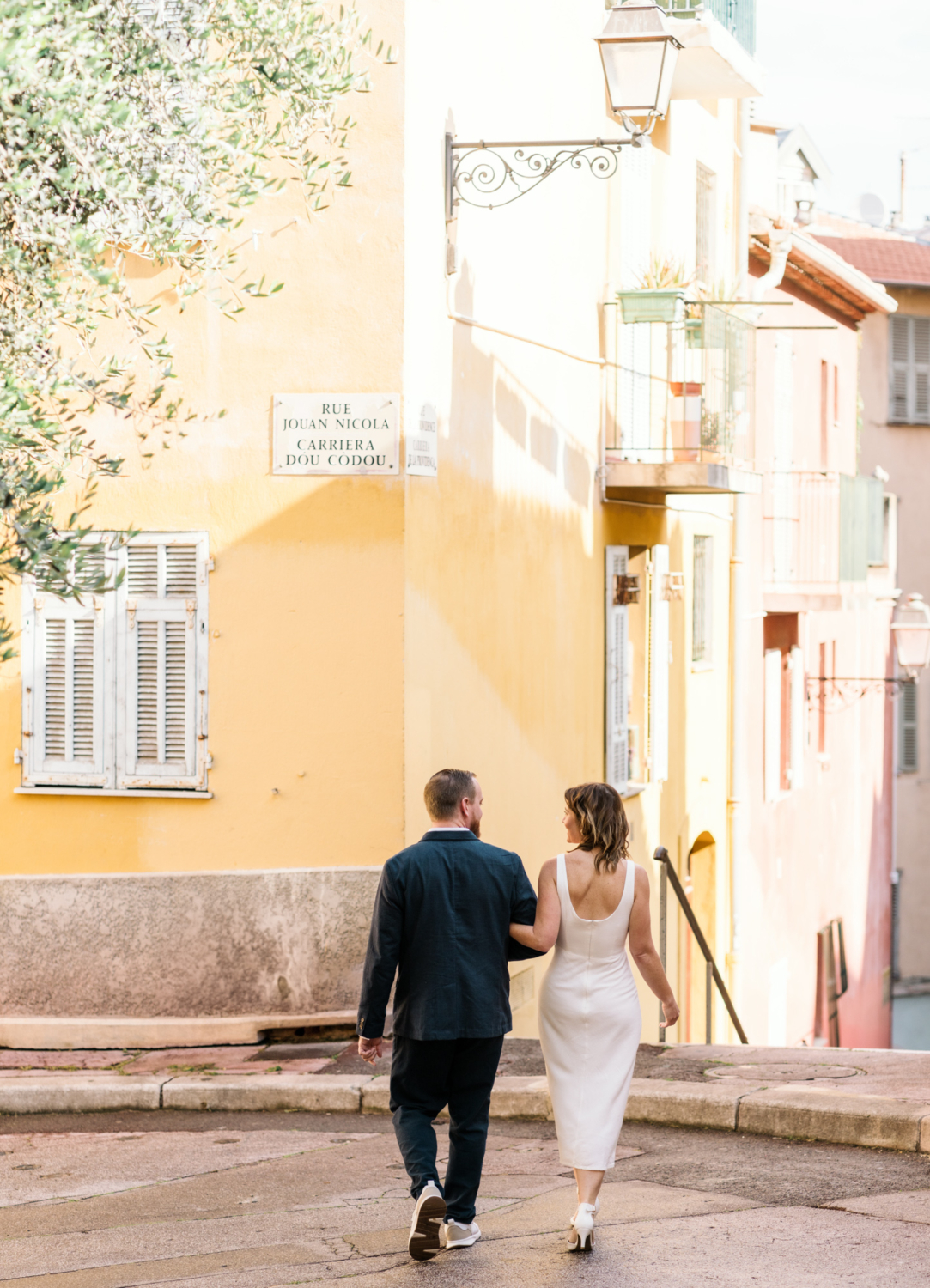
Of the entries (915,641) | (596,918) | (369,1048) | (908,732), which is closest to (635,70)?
(596,918)

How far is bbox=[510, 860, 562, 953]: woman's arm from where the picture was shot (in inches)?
226

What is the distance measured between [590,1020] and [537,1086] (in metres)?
2.59

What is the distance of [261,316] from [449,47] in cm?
199

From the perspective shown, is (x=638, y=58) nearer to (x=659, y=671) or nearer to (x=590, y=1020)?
(x=590, y=1020)

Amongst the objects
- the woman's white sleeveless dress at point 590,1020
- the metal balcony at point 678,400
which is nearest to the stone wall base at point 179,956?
the woman's white sleeveless dress at point 590,1020

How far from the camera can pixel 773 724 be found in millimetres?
19500

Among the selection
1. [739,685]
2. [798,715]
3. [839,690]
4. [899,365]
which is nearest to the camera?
[739,685]

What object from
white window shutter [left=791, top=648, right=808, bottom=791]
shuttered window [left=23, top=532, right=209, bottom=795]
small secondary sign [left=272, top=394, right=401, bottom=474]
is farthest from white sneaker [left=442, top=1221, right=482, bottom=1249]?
white window shutter [left=791, top=648, right=808, bottom=791]

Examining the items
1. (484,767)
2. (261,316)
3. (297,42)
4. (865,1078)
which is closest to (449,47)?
(261,316)

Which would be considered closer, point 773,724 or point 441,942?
point 441,942

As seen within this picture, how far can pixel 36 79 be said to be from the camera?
5543 mm

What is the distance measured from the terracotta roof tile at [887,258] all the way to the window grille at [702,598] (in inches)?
534

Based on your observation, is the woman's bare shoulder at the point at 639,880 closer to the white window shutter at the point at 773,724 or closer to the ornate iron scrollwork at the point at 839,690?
the white window shutter at the point at 773,724

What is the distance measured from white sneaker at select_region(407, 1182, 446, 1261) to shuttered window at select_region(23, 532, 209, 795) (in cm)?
435
